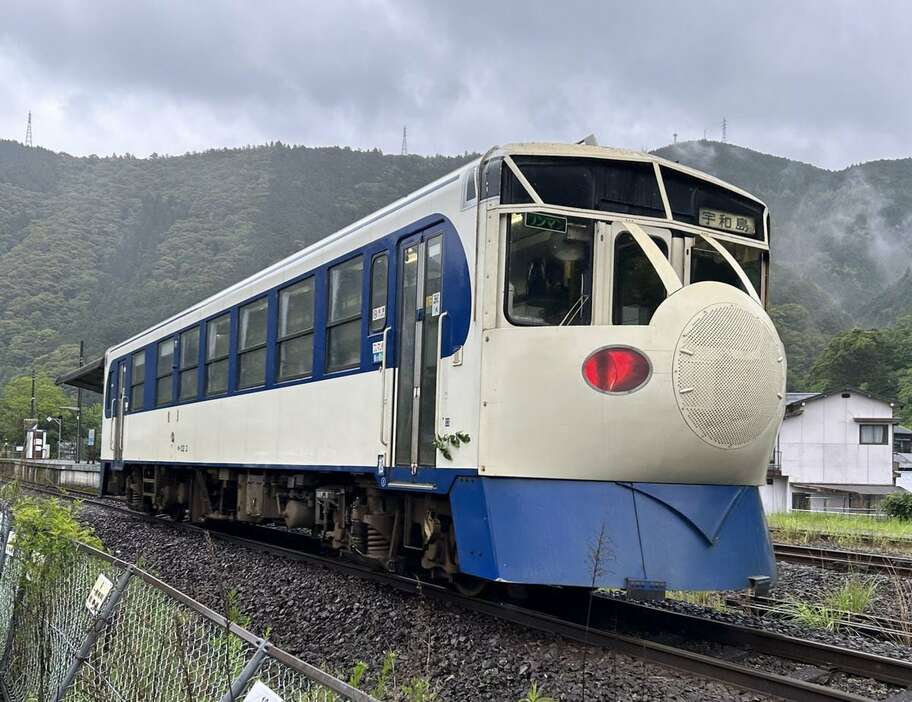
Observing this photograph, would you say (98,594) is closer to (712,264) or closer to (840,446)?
(712,264)

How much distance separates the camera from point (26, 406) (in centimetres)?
7425

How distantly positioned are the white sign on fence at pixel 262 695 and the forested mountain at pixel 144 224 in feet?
228

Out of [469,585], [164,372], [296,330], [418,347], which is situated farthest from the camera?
[164,372]

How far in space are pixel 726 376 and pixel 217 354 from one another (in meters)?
7.11

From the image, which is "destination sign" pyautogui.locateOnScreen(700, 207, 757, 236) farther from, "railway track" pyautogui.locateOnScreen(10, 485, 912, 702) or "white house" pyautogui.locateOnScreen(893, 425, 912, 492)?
"white house" pyautogui.locateOnScreen(893, 425, 912, 492)

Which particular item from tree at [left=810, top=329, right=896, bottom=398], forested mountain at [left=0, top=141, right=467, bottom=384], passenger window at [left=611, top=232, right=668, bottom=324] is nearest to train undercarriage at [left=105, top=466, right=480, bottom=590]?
passenger window at [left=611, top=232, right=668, bottom=324]

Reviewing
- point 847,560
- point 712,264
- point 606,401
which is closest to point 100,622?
point 606,401

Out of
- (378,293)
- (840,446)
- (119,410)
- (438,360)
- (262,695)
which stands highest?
(378,293)

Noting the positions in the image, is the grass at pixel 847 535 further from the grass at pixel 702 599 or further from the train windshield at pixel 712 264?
the train windshield at pixel 712 264

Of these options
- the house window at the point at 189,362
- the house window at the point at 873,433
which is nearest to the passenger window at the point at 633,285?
the house window at the point at 189,362

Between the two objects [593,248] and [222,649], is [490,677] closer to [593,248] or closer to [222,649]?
[222,649]

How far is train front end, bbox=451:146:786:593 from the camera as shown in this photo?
557 cm

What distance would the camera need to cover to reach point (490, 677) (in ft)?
17.0

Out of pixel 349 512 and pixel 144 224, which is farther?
pixel 144 224
